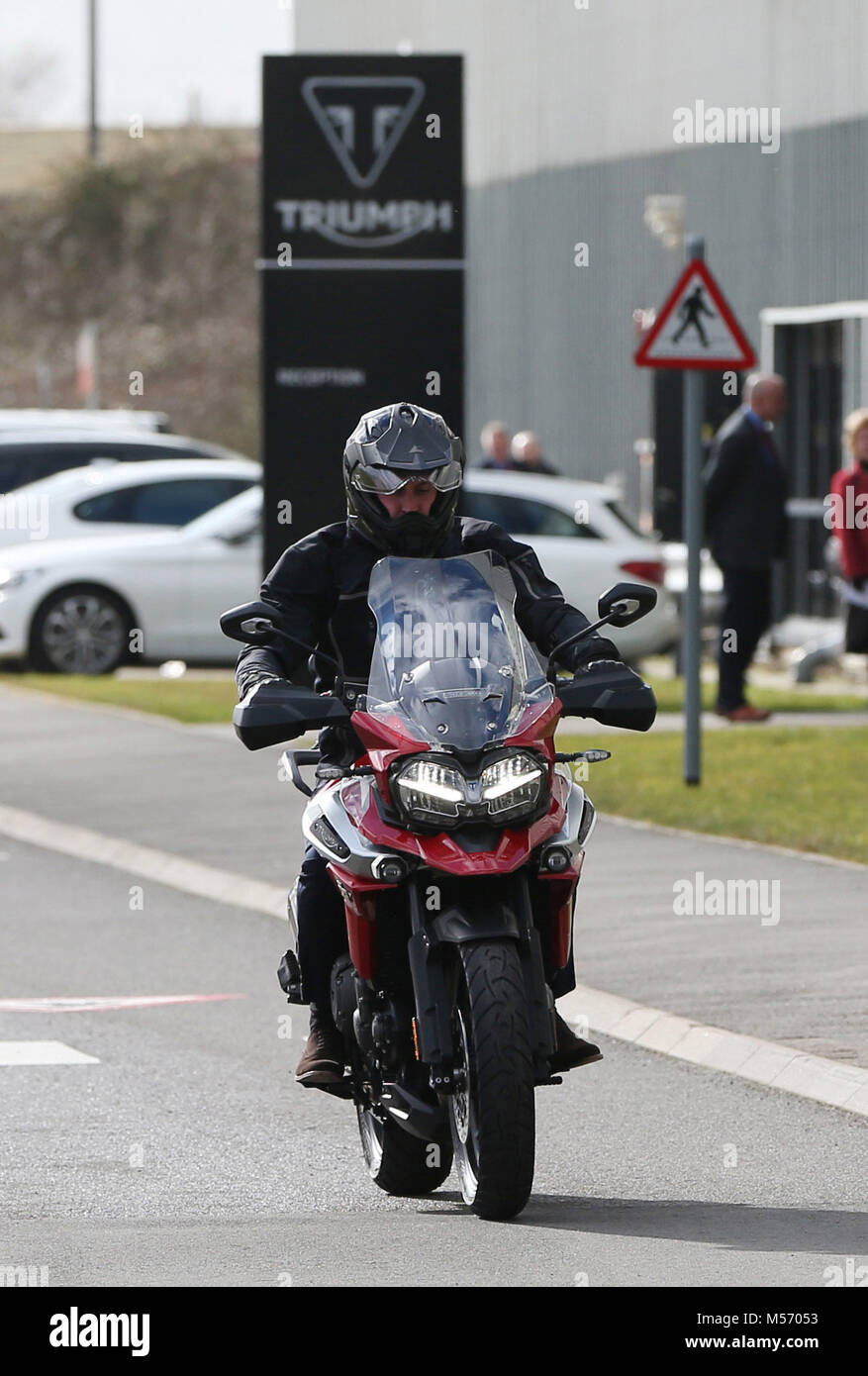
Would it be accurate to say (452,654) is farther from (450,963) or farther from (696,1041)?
(696,1041)

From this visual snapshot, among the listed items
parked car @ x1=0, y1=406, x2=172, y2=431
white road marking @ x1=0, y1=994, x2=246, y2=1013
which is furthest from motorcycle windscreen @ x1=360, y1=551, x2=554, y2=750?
parked car @ x1=0, y1=406, x2=172, y2=431

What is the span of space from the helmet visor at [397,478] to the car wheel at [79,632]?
1566 cm

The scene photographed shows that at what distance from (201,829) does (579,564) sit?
8.04m

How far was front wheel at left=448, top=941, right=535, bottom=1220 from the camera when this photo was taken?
6.23 meters

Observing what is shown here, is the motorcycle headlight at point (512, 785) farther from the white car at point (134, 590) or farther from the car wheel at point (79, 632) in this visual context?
the car wheel at point (79, 632)

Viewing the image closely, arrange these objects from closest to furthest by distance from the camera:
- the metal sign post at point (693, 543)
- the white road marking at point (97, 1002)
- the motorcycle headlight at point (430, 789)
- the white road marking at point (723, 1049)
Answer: the motorcycle headlight at point (430, 789)
the white road marking at point (723, 1049)
the white road marking at point (97, 1002)
the metal sign post at point (693, 543)

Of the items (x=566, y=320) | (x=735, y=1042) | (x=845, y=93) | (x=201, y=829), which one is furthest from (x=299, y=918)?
(x=566, y=320)

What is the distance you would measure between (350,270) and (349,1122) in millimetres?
10059

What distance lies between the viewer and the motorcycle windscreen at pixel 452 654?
21.2 ft

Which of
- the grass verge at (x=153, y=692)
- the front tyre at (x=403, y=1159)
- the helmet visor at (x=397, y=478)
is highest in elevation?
the helmet visor at (x=397, y=478)

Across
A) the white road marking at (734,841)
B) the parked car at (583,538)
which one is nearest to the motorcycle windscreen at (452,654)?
the white road marking at (734,841)

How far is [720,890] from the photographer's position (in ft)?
37.1

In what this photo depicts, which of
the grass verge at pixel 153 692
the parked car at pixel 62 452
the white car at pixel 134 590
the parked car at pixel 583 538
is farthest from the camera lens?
the parked car at pixel 62 452
